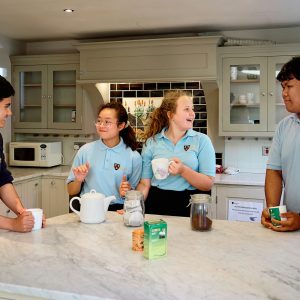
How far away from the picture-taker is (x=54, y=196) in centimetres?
439

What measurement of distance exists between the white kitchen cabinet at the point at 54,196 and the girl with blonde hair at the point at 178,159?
220 cm

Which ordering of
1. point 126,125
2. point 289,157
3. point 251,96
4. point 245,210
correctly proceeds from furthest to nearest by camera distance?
point 251,96 → point 245,210 → point 126,125 → point 289,157

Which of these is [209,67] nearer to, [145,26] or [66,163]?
[145,26]

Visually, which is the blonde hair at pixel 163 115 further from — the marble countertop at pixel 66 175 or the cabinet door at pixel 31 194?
the cabinet door at pixel 31 194

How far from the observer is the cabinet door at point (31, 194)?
413 cm

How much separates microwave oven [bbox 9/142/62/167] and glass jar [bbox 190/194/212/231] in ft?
10.3

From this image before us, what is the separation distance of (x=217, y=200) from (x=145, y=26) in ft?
6.10

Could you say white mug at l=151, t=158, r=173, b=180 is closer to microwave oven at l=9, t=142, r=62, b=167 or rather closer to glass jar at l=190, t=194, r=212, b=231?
glass jar at l=190, t=194, r=212, b=231

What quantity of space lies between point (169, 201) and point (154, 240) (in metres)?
0.84

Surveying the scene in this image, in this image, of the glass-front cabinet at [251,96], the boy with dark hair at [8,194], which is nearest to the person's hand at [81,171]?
the boy with dark hair at [8,194]

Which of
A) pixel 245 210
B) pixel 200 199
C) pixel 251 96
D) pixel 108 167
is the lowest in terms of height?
pixel 245 210

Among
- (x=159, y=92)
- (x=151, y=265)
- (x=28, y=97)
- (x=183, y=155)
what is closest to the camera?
(x=151, y=265)

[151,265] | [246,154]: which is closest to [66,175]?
[246,154]

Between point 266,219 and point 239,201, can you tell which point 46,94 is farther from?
point 266,219
